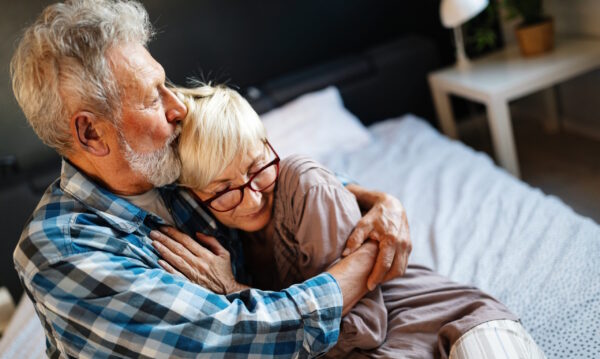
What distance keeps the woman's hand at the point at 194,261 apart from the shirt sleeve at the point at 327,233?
0.17 metres

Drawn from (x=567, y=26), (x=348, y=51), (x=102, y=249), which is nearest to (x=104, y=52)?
(x=102, y=249)

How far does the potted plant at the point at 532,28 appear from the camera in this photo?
8.02 feet

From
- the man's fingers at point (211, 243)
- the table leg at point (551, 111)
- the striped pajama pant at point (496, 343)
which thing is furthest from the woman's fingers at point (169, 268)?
the table leg at point (551, 111)

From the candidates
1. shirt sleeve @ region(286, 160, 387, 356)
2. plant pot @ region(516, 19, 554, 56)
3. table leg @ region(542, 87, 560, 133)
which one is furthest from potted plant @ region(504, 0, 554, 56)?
shirt sleeve @ region(286, 160, 387, 356)

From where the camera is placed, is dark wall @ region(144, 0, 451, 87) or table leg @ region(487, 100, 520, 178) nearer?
table leg @ region(487, 100, 520, 178)

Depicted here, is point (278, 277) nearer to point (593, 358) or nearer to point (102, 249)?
point (102, 249)

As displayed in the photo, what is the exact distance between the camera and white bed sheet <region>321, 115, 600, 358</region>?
1213 millimetres

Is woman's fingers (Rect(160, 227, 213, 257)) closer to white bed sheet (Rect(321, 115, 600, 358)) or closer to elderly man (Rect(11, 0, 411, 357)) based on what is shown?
elderly man (Rect(11, 0, 411, 357))

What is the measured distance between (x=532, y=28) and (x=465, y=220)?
125 cm

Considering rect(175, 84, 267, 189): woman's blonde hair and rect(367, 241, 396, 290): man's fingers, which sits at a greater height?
rect(175, 84, 267, 189): woman's blonde hair

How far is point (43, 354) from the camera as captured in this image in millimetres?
1580

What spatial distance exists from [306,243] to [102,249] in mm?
407

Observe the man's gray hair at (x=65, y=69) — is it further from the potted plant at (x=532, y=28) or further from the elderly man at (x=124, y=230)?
the potted plant at (x=532, y=28)

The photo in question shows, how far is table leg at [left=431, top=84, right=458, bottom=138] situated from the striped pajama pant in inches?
76.9
